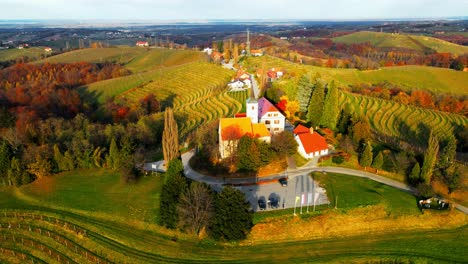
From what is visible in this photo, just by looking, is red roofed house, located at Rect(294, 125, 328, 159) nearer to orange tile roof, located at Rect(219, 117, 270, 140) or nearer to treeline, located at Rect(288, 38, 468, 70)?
orange tile roof, located at Rect(219, 117, 270, 140)

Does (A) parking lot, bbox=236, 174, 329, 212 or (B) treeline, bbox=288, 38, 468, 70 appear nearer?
(A) parking lot, bbox=236, 174, 329, 212

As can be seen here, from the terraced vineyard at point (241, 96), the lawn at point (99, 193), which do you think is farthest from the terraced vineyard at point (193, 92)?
the lawn at point (99, 193)

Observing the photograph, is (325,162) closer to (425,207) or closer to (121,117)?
(425,207)

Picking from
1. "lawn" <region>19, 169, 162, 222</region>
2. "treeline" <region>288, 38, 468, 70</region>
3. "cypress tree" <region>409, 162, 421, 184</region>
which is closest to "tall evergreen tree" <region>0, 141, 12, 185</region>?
"lawn" <region>19, 169, 162, 222</region>

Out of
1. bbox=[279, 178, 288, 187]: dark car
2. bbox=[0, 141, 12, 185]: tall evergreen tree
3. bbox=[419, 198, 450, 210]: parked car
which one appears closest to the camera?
bbox=[419, 198, 450, 210]: parked car

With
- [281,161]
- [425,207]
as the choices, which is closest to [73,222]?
[281,161]

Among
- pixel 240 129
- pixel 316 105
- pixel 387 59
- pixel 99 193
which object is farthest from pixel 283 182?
pixel 387 59
